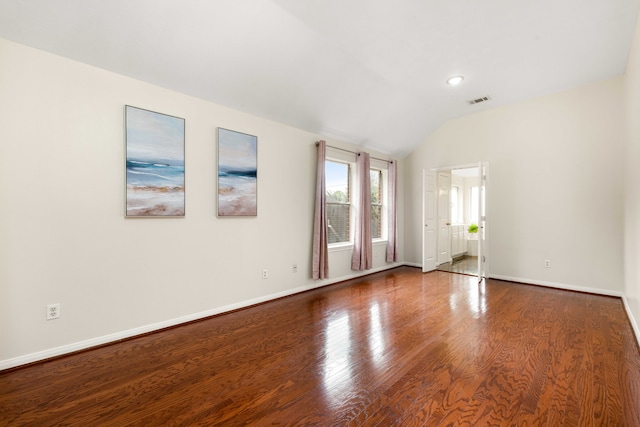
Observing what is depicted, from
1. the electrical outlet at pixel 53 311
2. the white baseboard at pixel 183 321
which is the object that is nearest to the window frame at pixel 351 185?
the white baseboard at pixel 183 321

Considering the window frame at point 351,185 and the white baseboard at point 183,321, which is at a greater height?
the window frame at point 351,185

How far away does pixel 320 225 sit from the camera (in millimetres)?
4371

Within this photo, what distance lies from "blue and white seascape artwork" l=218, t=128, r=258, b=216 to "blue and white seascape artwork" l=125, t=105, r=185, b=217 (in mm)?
454

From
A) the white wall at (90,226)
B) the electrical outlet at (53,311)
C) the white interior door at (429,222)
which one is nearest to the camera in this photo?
the white wall at (90,226)

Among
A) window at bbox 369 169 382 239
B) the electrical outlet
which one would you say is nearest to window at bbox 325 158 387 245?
window at bbox 369 169 382 239

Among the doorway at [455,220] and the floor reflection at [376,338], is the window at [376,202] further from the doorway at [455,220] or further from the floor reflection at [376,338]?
the floor reflection at [376,338]

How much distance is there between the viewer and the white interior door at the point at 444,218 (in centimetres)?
629

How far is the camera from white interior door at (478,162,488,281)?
498 centimetres

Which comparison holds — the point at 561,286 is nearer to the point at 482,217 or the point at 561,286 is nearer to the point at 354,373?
the point at 482,217

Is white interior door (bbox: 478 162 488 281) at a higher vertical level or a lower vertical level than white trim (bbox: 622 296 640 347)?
higher

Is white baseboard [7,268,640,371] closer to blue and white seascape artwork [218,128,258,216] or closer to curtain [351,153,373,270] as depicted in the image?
curtain [351,153,373,270]

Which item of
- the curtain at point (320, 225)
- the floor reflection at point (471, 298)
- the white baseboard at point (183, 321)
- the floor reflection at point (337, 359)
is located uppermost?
the curtain at point (320, 225)

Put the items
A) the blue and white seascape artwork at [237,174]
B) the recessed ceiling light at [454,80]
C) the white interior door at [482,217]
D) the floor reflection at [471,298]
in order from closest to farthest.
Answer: the blue and white seascape artwork at [237,174]
the floor reflection at [471,298]
the recessed ceiling light at [454,80]
the white interior door at [482,217]

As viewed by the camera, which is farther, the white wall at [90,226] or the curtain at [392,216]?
the curtain at [392,216]
